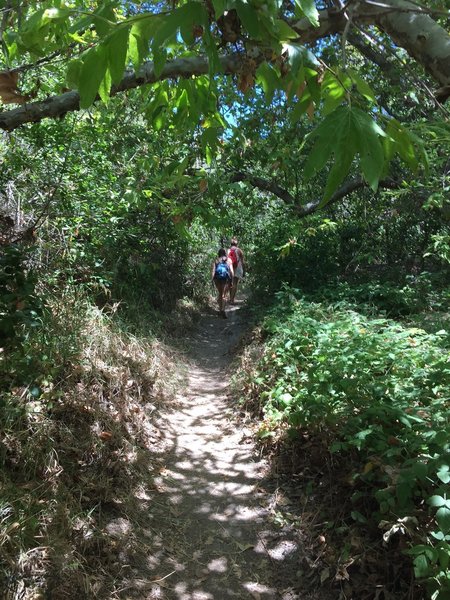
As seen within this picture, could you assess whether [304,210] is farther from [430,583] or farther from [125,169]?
[430,583]

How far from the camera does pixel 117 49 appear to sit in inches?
54.7

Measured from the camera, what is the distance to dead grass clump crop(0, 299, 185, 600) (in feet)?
9.06

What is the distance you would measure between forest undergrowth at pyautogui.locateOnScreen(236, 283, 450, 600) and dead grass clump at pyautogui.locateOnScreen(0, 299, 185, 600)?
1308 mm

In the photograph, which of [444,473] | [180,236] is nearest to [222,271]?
[180,236]

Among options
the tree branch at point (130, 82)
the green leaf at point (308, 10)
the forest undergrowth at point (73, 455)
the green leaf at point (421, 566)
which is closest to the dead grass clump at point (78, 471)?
the forest undergrowth at point (73, 455)

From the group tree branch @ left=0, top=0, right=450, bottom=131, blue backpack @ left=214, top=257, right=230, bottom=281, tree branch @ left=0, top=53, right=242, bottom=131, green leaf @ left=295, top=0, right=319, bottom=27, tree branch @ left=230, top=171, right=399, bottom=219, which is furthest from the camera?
blue backpack @ left=214, top=257, right=230, bottom=281

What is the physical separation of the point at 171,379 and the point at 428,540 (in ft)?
14.7

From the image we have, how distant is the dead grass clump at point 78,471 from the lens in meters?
2.76

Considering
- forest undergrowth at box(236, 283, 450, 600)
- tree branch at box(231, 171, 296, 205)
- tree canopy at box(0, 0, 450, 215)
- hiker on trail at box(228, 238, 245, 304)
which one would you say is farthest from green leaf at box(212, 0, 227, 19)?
hiker on trail at box(228, 238, 245, 304)

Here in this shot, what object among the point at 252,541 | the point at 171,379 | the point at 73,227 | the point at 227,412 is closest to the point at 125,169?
the point at 73,227

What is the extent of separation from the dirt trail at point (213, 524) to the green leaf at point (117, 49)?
3.12 metres

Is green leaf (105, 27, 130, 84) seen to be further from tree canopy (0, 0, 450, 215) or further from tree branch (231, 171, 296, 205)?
tree branch (231, 171, 296, 205)

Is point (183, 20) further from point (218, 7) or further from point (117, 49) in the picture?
point (117, 49)

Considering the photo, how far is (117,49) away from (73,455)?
3.26 metres
